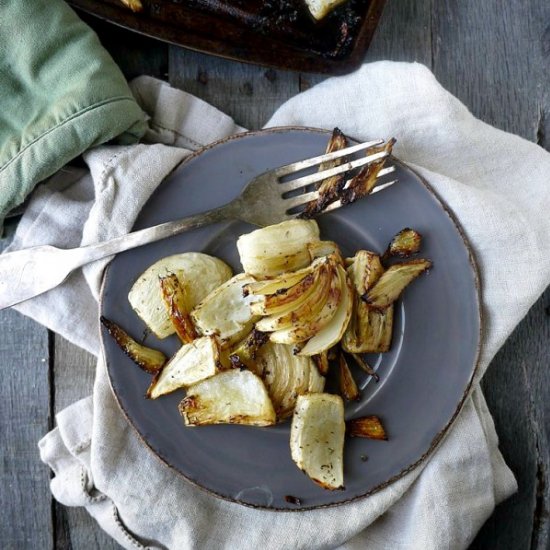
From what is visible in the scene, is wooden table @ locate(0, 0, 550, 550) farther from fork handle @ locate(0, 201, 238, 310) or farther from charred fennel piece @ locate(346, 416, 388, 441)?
charred fennel piece @ locate(346, 416, 388, 441)

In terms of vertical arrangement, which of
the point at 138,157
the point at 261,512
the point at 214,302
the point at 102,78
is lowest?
the point at 261,512

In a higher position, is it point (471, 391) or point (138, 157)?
point (138, 157)

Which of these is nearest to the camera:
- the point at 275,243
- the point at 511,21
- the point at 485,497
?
the point at 275,243

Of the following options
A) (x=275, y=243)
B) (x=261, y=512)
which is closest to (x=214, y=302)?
(x=275, y=243)

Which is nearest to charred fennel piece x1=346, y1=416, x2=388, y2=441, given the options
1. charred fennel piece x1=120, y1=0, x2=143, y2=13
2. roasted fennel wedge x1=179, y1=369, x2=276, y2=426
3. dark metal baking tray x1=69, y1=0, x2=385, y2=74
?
roasted fennel wedge x1=179, y1=369, x2=276, y2=426

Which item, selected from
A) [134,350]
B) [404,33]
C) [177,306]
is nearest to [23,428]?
[134,350]

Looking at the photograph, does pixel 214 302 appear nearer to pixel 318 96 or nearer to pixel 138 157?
pixel 138 157

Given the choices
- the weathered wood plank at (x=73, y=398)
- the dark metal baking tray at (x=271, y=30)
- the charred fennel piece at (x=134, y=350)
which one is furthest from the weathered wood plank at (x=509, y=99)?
the weathered wood plank at (x=73, y=398)

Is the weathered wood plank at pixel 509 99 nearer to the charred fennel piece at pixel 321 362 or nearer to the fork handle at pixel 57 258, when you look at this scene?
the charred fennel piece at pixel 321 362
